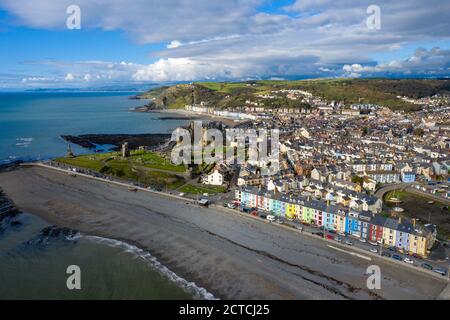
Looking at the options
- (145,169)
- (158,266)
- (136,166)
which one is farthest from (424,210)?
(136,166)

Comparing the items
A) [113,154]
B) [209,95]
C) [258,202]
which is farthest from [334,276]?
[209,95]

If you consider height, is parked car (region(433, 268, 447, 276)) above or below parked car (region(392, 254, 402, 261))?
below

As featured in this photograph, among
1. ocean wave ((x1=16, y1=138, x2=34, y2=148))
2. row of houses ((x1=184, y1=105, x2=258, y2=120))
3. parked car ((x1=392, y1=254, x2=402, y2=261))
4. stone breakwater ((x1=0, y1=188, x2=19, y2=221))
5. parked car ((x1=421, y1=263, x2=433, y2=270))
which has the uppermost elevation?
row of houses ((x1=184, y1=105, x2=258, y2=120))

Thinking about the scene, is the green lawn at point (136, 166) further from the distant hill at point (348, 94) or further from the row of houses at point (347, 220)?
the distant hill at point (348, 94)

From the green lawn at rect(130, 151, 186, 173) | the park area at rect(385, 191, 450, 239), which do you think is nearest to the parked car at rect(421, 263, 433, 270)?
the park area at rect(385, 191, 450, 239)

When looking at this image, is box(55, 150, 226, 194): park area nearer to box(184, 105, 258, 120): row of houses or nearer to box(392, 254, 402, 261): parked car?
box(392, 254, 402, 261): parked car
